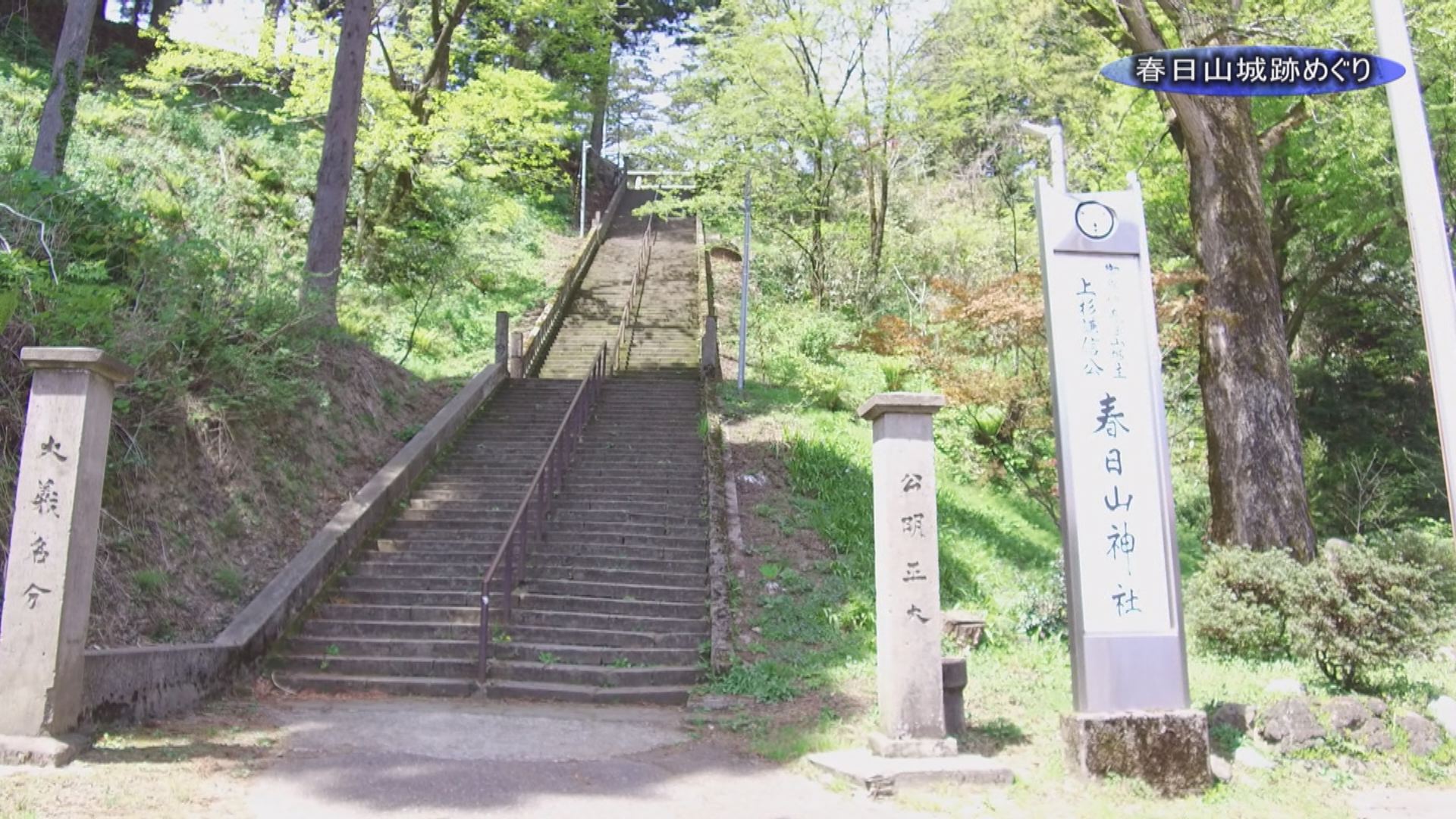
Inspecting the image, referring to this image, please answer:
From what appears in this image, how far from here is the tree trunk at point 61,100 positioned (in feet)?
37.2

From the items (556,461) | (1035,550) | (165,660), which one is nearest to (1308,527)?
(1035,550)

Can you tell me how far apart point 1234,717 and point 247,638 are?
26.4ft

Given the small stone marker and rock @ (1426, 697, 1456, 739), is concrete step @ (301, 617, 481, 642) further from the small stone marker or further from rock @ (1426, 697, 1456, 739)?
rock @ (1426, 697, 1456, 739)

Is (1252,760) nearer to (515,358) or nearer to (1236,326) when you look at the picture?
(1236,326)

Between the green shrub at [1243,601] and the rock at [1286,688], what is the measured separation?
0.43 metres

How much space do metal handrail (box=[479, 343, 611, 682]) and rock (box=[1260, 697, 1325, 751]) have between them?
6.27m

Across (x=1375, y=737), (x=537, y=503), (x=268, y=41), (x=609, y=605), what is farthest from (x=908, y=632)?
(x=268, y=41)

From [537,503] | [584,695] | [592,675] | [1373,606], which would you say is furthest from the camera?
Result: [537,503]

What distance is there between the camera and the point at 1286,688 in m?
7.43

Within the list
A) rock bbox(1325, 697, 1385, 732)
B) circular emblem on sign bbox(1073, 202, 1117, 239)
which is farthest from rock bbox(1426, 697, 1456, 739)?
circular emblem on sign bbox(1073, 202, 1117, 239)

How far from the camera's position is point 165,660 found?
7.43m

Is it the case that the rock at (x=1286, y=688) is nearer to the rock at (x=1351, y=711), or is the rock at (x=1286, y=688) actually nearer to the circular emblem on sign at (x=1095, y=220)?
the rock at (x=1351, y=711)

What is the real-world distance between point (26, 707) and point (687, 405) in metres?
11.6

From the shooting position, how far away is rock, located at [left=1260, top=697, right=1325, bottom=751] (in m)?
6.61
